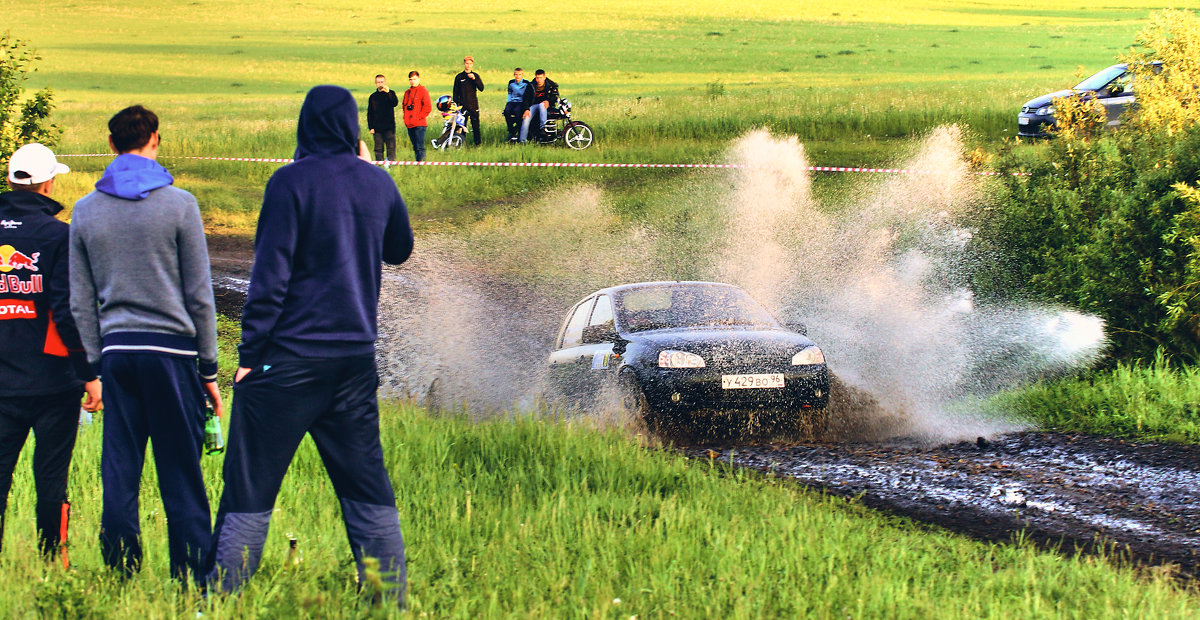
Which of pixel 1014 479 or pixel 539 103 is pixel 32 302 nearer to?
pixel 1014 479

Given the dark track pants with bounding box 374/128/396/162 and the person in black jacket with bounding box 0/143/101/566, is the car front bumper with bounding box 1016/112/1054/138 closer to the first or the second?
the dark track pants with bounding box 374/128/396/162

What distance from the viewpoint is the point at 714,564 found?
552 cm

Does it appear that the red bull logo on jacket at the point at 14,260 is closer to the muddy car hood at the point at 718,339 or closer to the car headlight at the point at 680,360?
the car headlight at the point at 680,360

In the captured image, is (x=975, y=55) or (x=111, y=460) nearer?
(x=111, y=460)

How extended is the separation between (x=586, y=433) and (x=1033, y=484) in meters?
3.11

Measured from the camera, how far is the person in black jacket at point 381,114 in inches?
866

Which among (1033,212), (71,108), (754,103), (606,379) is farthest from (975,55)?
(606,379)

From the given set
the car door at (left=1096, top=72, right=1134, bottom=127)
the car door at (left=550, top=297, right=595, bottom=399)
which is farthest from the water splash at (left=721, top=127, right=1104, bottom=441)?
the car door at (left=1096, top=72, right=1134, bottom=127)

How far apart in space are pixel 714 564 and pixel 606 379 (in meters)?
4.32

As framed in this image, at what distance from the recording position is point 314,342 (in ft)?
14.5

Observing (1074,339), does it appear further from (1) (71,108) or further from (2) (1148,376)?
(1) (71,108)

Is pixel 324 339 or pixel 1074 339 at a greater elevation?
pixel 324 339

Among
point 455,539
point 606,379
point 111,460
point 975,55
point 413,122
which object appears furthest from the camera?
point 975,55

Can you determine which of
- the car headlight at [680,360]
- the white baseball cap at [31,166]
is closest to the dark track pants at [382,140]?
the car headlight at [680,360]
